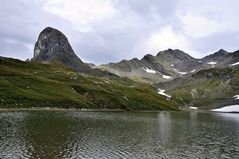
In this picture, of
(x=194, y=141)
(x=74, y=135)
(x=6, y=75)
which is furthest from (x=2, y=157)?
(x=6, y=75)

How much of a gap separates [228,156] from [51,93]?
135 m

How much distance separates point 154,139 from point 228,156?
22.4 m

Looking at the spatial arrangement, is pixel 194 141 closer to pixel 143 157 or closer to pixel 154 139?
pixel 154 139

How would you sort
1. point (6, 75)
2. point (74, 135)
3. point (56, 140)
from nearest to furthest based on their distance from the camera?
point (56, 140) < point (74, 135) < point (6, 75)

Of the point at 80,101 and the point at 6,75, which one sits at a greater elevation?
the point at 6,75

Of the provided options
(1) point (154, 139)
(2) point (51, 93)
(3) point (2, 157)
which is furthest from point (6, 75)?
(3) point (2, 157)

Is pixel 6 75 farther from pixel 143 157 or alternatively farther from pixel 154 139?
pixel 143 157

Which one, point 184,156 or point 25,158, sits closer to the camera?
point 25,158

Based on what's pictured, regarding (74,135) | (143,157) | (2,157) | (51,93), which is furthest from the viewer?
(51,93)

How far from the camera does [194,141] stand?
267ft

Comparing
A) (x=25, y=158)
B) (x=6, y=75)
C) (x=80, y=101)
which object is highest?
(x=6, y=75)

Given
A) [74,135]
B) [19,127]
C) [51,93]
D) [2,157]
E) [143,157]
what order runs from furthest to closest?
1. [51,93]
2. [19,127]
3. [74,135]
4. [143,157]
5. [2,157]

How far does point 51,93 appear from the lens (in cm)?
18375

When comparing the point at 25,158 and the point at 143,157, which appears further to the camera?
the point at 143,157
